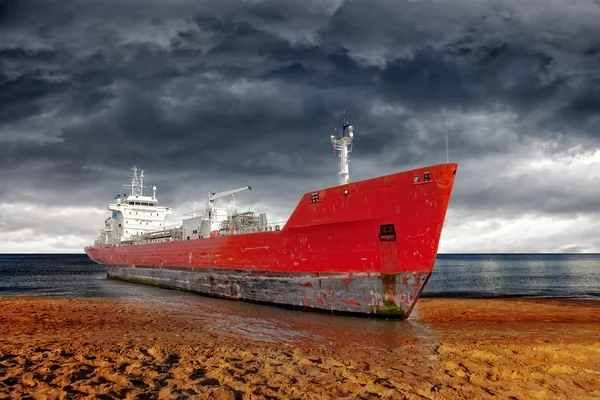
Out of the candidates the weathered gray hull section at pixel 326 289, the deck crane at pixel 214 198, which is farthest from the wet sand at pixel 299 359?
the deck crane at pixel 214 198

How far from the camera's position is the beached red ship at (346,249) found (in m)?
10.7

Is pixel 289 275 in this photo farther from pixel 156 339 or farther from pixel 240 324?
pixel 156 339

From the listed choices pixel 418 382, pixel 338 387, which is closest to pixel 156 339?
pixel 338 387

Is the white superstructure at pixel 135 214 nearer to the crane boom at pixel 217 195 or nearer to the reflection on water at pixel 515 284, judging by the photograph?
the crane boom at pixel 217 195

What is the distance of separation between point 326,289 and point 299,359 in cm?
573

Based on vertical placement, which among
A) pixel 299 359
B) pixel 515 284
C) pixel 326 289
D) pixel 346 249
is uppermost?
pixel 346 249

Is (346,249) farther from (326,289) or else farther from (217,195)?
(217,195)

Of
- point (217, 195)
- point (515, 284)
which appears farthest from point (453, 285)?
point (217, 195)

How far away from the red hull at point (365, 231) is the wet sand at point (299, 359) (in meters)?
1.82

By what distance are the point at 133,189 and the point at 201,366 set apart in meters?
30.8

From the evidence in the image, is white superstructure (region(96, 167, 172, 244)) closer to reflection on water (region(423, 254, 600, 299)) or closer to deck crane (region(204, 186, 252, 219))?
deck crane (region(204, 186, 252, 219))

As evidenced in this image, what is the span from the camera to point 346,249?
39.3ft

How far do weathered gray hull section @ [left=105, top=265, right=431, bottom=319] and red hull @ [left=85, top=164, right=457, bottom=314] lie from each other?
15 centimetres

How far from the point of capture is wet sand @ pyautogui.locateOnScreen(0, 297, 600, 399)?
5176mm
